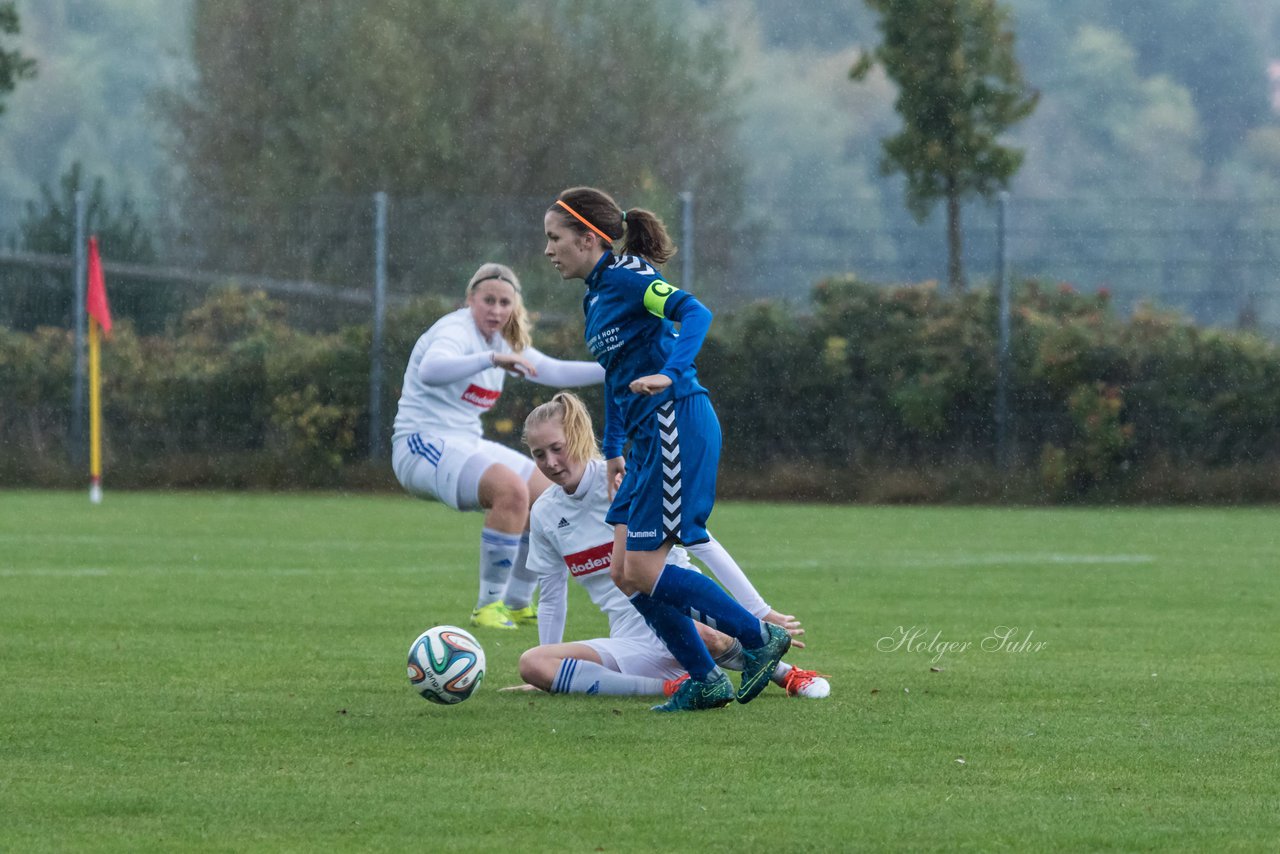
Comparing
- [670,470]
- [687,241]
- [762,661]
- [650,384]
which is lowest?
[762,661]

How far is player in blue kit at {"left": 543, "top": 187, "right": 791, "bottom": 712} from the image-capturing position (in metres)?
5.95

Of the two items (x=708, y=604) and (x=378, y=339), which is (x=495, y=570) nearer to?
(x=708, y=604)

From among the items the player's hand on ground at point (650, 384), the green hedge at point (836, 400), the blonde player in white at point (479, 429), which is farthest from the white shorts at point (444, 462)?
the green hedge at point (836, 400)

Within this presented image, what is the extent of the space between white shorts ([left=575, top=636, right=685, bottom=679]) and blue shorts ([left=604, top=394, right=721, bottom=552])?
611 millimetres

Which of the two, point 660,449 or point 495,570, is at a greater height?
point 660,449

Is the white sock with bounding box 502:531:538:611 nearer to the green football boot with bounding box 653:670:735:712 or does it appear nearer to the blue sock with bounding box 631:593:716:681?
the blue sock with bounding box 631:593:716:681

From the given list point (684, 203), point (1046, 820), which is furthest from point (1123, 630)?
point (684, 203)

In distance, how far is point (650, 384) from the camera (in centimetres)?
566

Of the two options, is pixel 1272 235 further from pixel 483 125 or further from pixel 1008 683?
pixel 483 125

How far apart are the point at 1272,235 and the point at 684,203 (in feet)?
19.2

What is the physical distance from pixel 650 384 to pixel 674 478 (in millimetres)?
419

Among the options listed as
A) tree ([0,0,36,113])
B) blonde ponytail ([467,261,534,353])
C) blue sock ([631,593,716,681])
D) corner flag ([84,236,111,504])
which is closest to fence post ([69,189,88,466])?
corner flag ([84,236,111,504])

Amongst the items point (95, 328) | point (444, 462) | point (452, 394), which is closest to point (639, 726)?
point (444, 462)

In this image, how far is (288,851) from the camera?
3.97m
